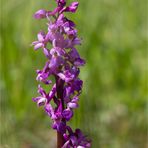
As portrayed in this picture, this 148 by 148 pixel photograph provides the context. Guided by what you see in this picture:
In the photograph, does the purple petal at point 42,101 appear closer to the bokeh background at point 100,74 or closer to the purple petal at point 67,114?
the purple petal at point 67,114

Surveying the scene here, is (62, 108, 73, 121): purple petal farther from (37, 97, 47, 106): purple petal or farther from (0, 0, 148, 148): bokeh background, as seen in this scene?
(0, 0, 148, 148): bokeh background

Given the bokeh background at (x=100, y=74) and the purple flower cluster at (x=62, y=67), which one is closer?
the purple flower cluster at (x=62, y=67)

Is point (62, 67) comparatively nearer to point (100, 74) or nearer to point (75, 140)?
point (75, 140)

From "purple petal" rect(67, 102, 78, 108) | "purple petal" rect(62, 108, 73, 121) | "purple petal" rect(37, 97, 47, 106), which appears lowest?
"purple petal" rect(62, 108, 73, 121)

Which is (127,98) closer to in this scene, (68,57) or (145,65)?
(145,65)

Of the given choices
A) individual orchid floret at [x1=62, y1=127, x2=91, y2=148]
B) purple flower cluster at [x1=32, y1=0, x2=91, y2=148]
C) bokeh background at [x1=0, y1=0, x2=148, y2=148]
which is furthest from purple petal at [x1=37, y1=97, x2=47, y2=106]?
bokeh background at [x1=0, y1=0, x2=148, y2=148]

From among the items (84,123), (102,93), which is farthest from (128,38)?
(84,123)

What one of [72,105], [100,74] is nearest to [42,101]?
[72,105]

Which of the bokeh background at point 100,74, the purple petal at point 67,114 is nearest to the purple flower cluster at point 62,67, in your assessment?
the purple petal at point 67,114
